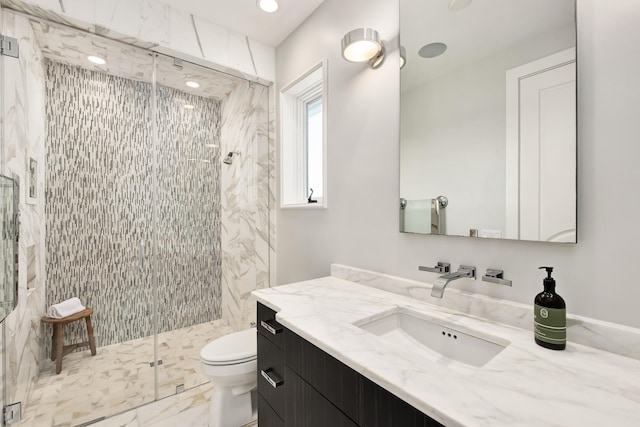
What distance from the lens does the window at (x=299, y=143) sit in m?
2.23

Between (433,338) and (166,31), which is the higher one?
(166,31)

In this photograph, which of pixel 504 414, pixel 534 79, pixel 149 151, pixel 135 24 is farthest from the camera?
pixel 149 151

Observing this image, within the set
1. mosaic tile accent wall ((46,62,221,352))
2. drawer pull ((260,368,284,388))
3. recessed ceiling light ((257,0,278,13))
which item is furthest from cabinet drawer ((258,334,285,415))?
recessed ceiling light ((257,0,278,13))

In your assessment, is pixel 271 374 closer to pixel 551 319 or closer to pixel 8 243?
pixel 551 319

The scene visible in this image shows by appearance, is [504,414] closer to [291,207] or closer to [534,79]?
[534,79]

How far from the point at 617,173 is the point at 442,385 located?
79 centimetres

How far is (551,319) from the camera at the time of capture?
32.1 inches

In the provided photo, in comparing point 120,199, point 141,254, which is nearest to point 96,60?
point 120,199

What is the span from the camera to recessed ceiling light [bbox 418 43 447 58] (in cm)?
124

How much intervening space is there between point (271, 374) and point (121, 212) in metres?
1.63

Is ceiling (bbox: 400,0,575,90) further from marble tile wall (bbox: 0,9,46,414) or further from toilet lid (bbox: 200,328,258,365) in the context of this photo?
marble tile wall (bbox: 0,9,46,414)

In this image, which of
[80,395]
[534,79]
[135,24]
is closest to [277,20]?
[135,24]

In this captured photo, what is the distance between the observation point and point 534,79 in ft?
3.18

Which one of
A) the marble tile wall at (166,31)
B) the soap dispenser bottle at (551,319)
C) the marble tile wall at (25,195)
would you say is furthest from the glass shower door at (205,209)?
the soap dispenser bottle at (551,319)
